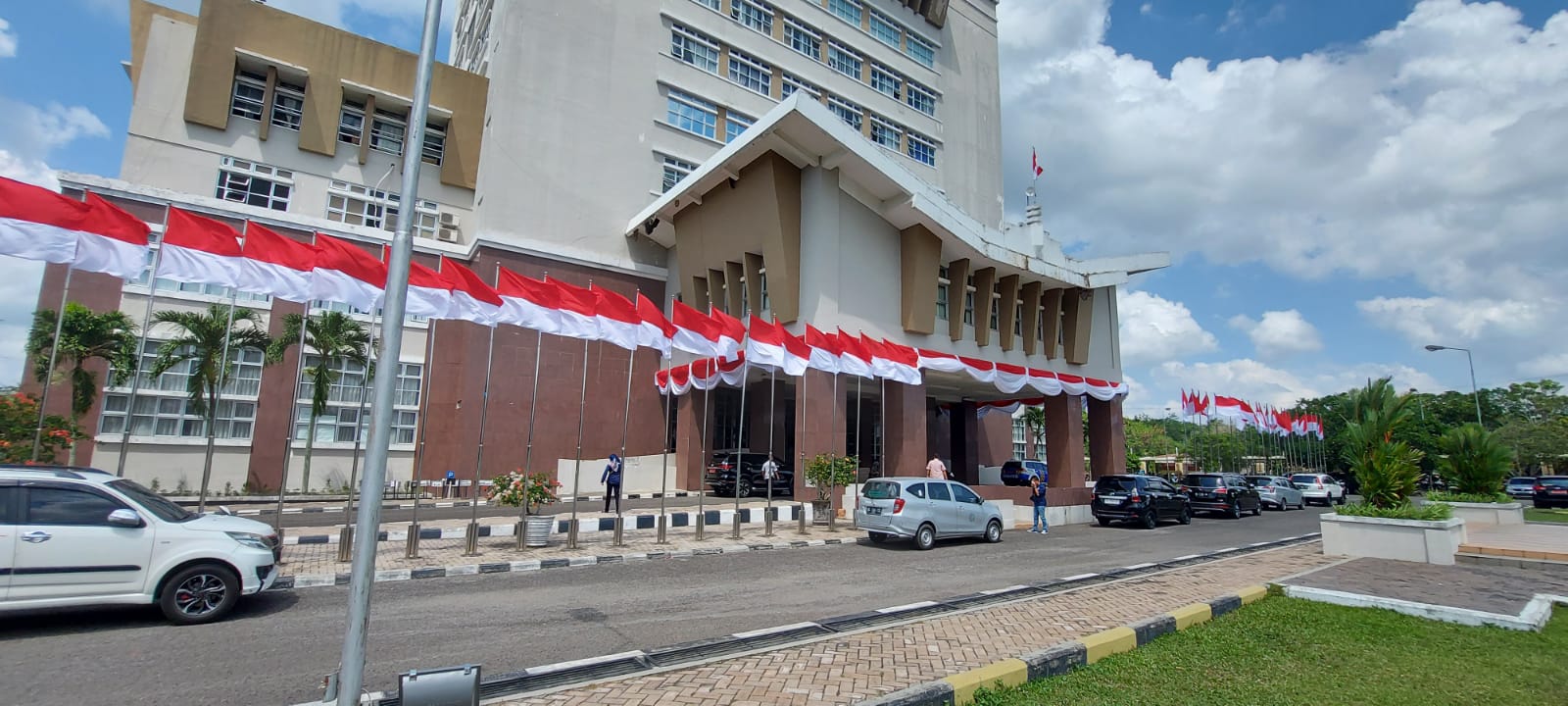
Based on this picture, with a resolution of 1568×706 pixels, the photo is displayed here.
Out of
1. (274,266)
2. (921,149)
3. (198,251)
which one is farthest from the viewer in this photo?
(921,149)

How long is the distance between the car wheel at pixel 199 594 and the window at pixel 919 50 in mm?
43087

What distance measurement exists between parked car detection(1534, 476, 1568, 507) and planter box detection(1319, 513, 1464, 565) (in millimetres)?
29449

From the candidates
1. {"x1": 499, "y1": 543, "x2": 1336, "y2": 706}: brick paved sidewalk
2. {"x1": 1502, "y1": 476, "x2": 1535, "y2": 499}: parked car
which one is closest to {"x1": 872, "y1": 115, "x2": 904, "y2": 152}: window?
{"x1": 499, "y1": 543, "x2": 1336, "y2": 706}: brick paved sidewalk

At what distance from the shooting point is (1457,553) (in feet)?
42.3

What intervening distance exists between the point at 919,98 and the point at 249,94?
34615 millimetres

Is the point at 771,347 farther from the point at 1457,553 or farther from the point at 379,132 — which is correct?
the point at 379,132

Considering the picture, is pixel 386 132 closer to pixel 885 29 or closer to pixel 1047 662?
pixel 885 29

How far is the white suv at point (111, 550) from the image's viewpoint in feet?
22.7

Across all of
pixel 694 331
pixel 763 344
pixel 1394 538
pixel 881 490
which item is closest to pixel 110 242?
pixel 694 331

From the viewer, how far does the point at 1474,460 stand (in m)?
18.7

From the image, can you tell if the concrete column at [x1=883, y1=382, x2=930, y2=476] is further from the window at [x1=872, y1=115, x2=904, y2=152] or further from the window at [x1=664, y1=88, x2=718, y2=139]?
the window at [x1=872, y1=115, x2=904, y2=152]

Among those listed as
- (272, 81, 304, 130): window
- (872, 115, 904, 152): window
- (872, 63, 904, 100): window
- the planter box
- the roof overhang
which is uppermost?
(872, 63, 904, 100): window

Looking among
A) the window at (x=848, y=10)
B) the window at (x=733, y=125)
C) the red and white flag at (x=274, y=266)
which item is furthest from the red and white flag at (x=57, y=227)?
the window at (x=848, y=10)

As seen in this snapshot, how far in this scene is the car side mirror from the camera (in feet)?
24.0
